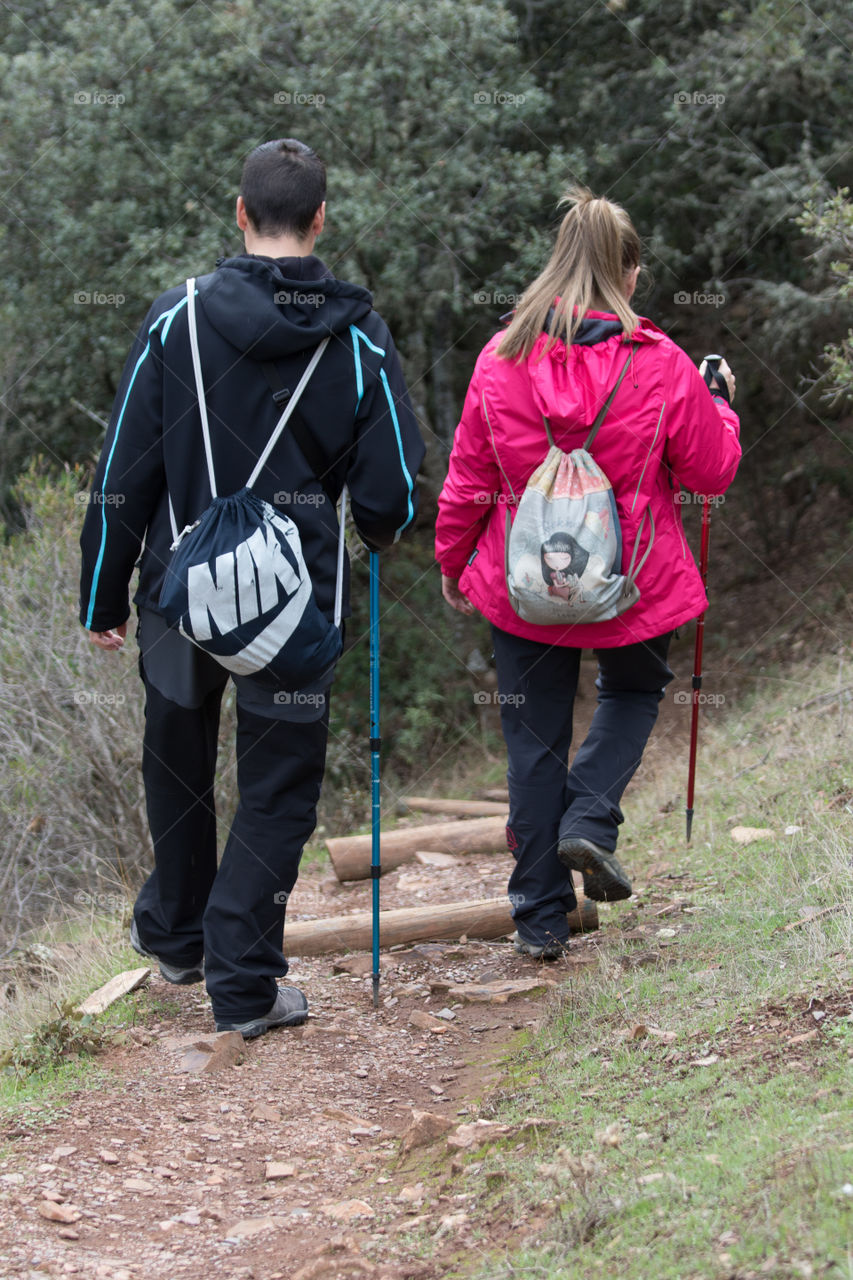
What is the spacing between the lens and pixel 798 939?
3.28 m

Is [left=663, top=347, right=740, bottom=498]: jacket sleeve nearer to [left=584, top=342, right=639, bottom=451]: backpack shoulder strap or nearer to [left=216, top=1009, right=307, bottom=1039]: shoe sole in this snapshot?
[left=584, top=342, right=639, bottom=451]: backpack shoulder strap

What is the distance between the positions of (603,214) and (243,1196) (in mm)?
2729

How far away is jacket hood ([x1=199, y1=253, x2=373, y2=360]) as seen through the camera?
10.2ft

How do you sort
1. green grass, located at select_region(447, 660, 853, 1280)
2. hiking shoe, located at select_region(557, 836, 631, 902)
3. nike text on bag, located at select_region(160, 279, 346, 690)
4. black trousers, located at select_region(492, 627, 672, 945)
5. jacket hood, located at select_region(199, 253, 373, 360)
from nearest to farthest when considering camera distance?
green grass, located at select_region(447, 660, 853, 1280), nike text on bag, located at select_region(160, 279, 346, 690), jacket hood, located at select_region(199, 253, 373, 360), hiking shoe, located at select_region(557, 836, 631, 902), black trousers, located at select_region(492, 627, 672, 945)

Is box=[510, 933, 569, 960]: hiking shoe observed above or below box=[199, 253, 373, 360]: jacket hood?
below

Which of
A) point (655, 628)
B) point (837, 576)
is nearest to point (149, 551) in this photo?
point (655, 628)
